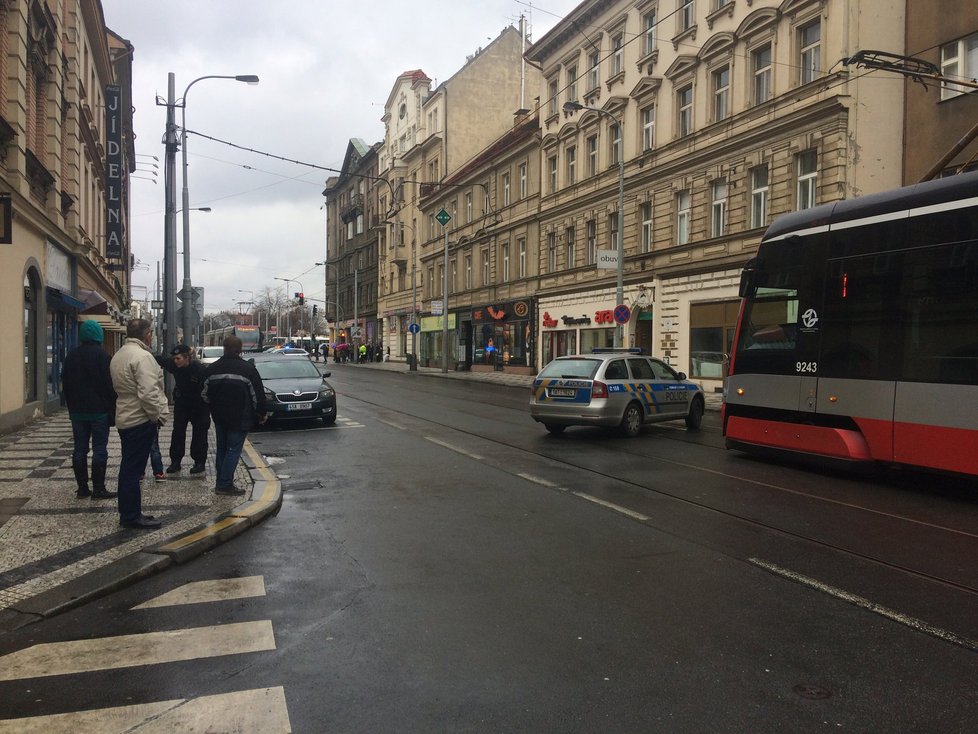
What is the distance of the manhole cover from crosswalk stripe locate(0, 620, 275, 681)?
267 cm

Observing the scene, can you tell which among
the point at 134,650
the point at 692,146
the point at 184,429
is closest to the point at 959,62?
the point at 692,146

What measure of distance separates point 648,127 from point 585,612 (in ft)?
90.0

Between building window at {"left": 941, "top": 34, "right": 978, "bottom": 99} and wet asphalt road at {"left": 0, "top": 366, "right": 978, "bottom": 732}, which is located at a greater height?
building window at {"left": 941, "top": 34, "right": 978, "bottom": 99}

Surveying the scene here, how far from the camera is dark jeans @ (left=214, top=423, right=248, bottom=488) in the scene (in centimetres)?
827

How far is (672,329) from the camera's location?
90.1ft

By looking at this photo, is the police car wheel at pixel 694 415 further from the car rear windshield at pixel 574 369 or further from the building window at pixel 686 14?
the building window at pixel 686 14

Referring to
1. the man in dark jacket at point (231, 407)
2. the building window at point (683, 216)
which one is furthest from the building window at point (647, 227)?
the man in dark jacket at point (231, 407)

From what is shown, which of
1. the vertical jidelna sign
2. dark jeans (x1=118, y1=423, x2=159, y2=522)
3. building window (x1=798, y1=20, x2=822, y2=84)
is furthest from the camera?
the vertical jidelna sign

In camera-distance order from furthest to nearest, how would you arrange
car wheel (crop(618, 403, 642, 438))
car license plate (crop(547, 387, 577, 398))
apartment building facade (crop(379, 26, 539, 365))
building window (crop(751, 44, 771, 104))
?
apartment building facade (crop(379, 26, 539, 365))
building window (crop(751, 44, 771, 104))
car wheel (crop(618, 403, 642, 438))
car license plate (crop(547, 387, 577, 398))

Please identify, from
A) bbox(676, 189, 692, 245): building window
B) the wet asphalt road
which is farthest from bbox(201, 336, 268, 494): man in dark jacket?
bbox(676, 189, 692, 245): building window

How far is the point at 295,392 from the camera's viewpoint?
51.4 ft

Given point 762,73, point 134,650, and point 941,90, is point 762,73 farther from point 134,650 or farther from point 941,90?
point 134,650

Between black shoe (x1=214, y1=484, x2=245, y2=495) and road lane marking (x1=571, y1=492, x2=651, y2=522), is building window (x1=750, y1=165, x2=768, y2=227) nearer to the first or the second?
road lane marking (x1=571, y1=492, x2=651, y2=522)

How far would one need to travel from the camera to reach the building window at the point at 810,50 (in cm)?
2194
